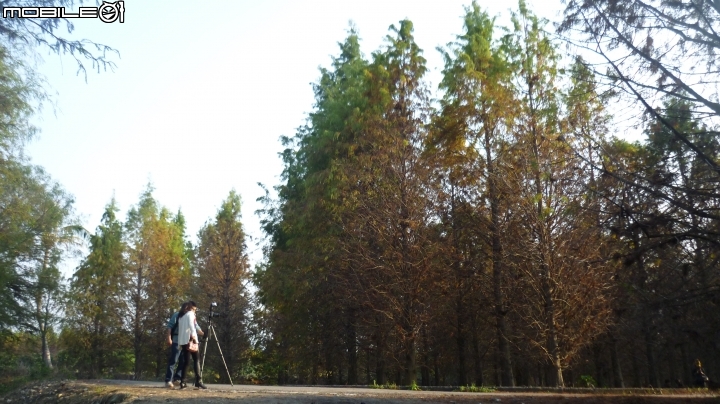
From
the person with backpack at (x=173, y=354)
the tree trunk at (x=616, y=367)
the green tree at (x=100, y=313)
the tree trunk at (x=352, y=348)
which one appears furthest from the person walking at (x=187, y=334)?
the green tree at (x=100, y=313)

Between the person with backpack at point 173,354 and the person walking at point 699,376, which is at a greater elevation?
the person with backpack at point 173,354

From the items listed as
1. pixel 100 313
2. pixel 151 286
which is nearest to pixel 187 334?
pixel 151 286

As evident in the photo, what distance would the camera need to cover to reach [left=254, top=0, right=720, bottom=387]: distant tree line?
1216 cm

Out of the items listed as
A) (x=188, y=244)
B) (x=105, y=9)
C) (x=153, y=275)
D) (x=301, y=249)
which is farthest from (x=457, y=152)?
(x=188, y=244)

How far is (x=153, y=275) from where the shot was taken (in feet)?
147

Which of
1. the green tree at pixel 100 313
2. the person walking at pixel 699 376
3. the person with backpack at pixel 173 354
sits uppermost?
the green tree at pixel 100 313

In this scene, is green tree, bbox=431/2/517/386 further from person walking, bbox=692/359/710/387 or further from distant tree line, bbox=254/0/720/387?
person walking, bbox=692/359/710/387

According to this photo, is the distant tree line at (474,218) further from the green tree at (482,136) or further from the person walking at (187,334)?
the person walking at (187,334)

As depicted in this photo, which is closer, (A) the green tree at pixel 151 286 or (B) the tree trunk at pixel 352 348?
(B) the tree trunk at pixel 352 348

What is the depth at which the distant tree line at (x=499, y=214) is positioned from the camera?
39.9ft

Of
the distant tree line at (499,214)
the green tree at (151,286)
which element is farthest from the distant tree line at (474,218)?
the green tree at (151,286)

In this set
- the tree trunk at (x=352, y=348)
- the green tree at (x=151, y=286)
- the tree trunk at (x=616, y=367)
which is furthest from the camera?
the green tree at (x=151, y=286)

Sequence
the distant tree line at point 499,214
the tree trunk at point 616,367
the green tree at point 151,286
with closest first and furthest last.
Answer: the distant tree line at point 499,214, the tree trunk at point 616,367, the green tree at point 151,286

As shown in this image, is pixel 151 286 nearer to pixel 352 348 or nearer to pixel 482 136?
pixel 352 348
